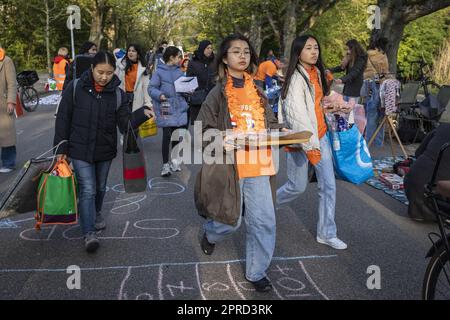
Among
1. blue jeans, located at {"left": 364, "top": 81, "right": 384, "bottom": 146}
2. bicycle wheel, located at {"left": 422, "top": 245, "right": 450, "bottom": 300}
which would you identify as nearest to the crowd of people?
bicycle wheel, located at {"left": 422, "top": 245, "right": 450, "bottom": 300}

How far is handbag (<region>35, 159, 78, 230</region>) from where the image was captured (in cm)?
405

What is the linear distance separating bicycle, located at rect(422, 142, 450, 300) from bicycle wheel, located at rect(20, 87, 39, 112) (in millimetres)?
13475

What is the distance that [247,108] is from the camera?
3572 mm

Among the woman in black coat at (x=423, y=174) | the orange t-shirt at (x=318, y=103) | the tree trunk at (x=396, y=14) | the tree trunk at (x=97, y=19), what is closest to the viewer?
the orange t-shirt at (x=318, y=103)

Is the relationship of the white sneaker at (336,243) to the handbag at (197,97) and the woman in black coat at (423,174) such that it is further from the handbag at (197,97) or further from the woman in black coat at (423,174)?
the handbag at (197,97)

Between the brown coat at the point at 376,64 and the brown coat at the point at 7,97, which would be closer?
the brown coat at the point at 7,97

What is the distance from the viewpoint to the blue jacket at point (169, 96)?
23.2 ft

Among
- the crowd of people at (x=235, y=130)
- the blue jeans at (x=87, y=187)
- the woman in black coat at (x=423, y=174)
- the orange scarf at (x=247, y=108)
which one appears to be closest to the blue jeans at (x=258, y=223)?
the crowd of people at (x=235, y=130)

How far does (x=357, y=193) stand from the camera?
21.1 ft

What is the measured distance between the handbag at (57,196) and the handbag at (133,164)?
0.54 meters

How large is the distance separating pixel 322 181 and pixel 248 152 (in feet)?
3.72

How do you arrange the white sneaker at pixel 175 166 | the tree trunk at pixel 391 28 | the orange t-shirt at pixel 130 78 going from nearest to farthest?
1. the white sneaker at pixel 175 166
2. the orange t-shirt at pixel 130 78
3. the tree trunk at pixel 391 28

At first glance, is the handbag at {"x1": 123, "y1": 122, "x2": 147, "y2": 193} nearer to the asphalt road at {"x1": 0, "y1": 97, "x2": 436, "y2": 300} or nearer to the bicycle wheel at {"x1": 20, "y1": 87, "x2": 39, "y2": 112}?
the asphalt road at {"x1": 0, "y1": 97, "x2": 436, "y2": 300}
